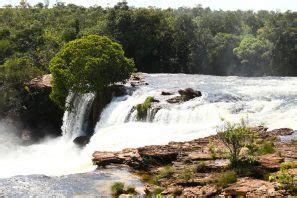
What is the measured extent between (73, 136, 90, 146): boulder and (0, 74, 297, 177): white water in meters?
0.51

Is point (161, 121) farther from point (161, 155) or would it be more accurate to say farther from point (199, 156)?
point (199, 156)

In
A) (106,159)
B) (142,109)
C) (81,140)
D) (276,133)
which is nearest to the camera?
(106,159)

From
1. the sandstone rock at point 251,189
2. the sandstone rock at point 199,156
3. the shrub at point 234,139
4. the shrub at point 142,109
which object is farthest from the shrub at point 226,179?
the shrub at point 142,109

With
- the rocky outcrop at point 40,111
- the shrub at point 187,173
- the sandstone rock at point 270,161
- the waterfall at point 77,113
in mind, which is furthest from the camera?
the rocky outcrop at point 40,111

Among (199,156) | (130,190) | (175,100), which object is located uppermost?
(175,100)

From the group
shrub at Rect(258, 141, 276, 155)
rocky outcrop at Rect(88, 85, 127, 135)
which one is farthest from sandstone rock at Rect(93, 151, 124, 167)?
rocky outcrop at Rect(88, 85, 127, 135)

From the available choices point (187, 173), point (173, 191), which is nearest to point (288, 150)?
point (187, 173)

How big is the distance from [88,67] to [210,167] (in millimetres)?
20208

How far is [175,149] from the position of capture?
81.0 feet

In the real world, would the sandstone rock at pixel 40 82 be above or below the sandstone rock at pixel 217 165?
above

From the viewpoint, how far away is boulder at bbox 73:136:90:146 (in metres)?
37.3

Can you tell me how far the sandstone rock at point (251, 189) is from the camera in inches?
680

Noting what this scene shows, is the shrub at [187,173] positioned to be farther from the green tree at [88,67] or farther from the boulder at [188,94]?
the green tree at [88,67]

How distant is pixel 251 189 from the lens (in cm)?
1792
